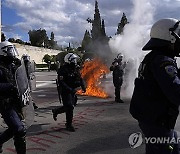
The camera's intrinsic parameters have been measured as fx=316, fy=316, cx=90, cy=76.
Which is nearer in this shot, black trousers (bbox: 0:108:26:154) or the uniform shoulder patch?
the uniform shoulder patch

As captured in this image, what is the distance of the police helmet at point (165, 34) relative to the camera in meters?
2.61

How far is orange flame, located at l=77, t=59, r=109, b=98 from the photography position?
41.2ft

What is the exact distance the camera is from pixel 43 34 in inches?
3322

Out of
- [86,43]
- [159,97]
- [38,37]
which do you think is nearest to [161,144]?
[159,97]

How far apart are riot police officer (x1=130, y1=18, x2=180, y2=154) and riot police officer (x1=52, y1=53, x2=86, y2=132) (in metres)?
3.71

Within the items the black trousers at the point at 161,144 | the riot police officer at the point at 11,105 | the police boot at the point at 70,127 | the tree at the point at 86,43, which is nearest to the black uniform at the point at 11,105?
the riot police officer at the point at 11,105

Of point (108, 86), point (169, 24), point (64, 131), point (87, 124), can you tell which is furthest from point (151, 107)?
point (108, 86)

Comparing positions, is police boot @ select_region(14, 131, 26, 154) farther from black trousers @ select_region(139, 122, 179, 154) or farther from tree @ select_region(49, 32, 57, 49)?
tree @ select_region(49, 32, 57, 49)

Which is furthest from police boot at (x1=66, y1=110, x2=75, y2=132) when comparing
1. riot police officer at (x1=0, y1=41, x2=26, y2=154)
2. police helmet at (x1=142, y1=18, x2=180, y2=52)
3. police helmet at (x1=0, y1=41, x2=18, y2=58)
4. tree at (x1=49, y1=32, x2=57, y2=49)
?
tree at (x1=49, y1=32, x2=57, y2=49)

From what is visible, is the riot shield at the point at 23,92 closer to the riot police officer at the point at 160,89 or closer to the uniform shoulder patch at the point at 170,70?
the riot police officer at the point at 160,89

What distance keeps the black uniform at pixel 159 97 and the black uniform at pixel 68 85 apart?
12.3 feet

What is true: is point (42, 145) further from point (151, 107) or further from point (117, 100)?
point (117, 100)

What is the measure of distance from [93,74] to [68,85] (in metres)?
6.20

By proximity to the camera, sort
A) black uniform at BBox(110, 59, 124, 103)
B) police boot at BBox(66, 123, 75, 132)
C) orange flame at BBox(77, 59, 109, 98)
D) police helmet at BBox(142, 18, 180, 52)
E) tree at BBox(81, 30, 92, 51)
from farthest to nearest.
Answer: tree at BBox(81, 30, 92, 51) → orange flame at BBox(77, 59, 109, 98) → black uniform at BBox(110, 59, 124, 103) → police boot at BBox(66, 123, 75, 132) → police helmet at BBox(142, 18, 180, 52)
